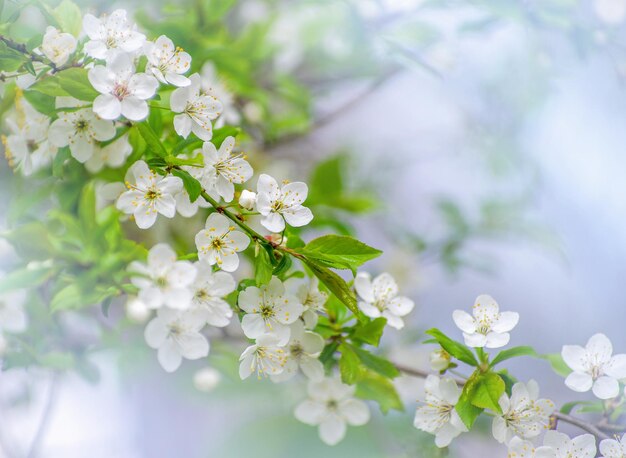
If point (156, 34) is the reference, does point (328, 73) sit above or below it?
below

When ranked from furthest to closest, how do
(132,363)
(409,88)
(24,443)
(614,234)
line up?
(409,88) < (614,234) < (24,443) < (132,363)

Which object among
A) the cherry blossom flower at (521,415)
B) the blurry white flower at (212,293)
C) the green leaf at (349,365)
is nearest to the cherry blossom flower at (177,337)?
the blurry white flower at (212,293)

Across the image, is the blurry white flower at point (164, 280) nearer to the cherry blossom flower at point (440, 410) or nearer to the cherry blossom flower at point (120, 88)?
the cherry blossom flower at point (120, 88)

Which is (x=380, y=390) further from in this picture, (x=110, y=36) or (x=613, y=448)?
(x=110, y=36)

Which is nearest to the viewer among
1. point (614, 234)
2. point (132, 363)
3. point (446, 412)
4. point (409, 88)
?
point (446, 412)

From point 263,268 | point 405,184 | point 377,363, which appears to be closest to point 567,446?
point 377,363

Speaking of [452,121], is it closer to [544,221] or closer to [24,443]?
[544,221]

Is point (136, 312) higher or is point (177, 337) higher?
point (177, 337)

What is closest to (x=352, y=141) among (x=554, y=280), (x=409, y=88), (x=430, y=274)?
(x=409, y=88)

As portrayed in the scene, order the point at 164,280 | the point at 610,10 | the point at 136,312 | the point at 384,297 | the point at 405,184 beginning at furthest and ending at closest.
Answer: the point at 405,184 < the point at 610,10 < the point at 136,312 < the point at 384,297 < the point at 164,280
